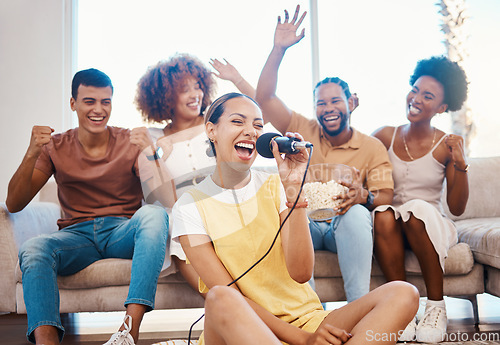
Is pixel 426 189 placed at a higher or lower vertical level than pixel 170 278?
higher

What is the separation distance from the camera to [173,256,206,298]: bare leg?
66.2 inches

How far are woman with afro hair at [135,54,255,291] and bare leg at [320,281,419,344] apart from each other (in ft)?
1.42

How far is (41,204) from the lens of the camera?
6.89 ft

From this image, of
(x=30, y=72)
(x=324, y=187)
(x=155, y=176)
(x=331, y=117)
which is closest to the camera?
(x=155, y=176)

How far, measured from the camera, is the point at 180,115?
1.58m

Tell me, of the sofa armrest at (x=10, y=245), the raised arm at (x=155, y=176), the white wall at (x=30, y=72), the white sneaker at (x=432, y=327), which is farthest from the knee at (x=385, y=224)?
the white wall at (x=30, y=72)

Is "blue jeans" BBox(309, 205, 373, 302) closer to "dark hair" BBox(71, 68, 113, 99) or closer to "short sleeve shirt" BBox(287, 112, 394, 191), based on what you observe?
"short sleeve shirt" BBox(287, 112, 394, 191)

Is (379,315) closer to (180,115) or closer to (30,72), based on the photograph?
(180,115)

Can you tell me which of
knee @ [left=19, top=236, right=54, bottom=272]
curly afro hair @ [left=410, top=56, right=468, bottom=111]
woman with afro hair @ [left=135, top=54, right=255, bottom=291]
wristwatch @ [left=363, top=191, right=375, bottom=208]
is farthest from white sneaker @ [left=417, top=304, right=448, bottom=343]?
knee @ [left=19, top=236, right=54, bottom=272]

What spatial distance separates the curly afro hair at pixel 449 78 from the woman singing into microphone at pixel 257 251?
1.31m

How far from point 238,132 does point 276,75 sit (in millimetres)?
949

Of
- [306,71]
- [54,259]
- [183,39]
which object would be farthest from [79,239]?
[306,71]

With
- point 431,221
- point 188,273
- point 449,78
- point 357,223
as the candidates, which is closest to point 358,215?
point 357,223

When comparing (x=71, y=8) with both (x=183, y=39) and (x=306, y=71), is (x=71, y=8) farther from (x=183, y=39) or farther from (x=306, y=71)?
(x=306, y=71)
